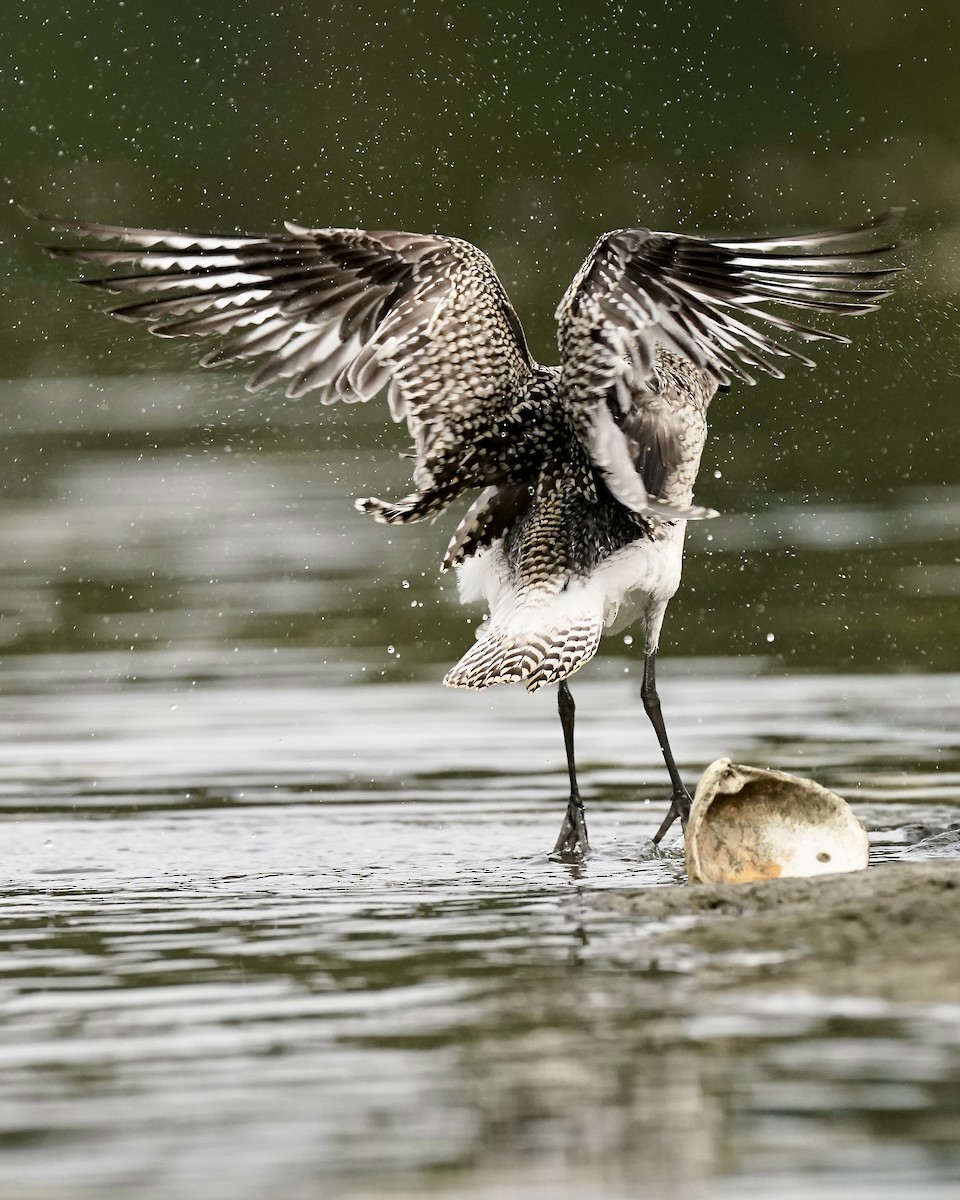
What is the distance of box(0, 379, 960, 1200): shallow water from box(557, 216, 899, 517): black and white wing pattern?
5.04 ft

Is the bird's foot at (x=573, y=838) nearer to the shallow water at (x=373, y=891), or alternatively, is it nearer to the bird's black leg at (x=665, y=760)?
the shallow water at (x=373, y=891)

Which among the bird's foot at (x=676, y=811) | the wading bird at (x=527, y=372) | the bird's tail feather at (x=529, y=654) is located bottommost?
the bird's foot at (x=676, y=811)

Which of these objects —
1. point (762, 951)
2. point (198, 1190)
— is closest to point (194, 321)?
point (762, 951)

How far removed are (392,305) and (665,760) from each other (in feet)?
6.58

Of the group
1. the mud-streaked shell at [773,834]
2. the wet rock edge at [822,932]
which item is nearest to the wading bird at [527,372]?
the mud-streaked shell at [773,834]

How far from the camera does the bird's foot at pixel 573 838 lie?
843 centimetres

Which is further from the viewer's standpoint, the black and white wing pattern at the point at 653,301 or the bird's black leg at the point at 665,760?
the bird's black leg at the point at 665,760

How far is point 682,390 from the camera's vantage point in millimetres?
9289

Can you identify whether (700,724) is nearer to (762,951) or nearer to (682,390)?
(682,390)

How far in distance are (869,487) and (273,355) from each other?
8.18 metres

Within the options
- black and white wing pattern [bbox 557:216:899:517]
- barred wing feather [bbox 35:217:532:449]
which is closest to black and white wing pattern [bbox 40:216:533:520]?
barred wing feather [bbox 35:217:532:449]

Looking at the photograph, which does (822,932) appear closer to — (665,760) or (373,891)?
(373,891)

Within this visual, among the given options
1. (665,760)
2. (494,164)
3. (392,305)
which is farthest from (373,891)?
(494,164)

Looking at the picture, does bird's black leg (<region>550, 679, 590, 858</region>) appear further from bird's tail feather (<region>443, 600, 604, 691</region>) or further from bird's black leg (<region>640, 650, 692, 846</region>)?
bird's tail feather (<region>443, 600, 604, 691</region>)
